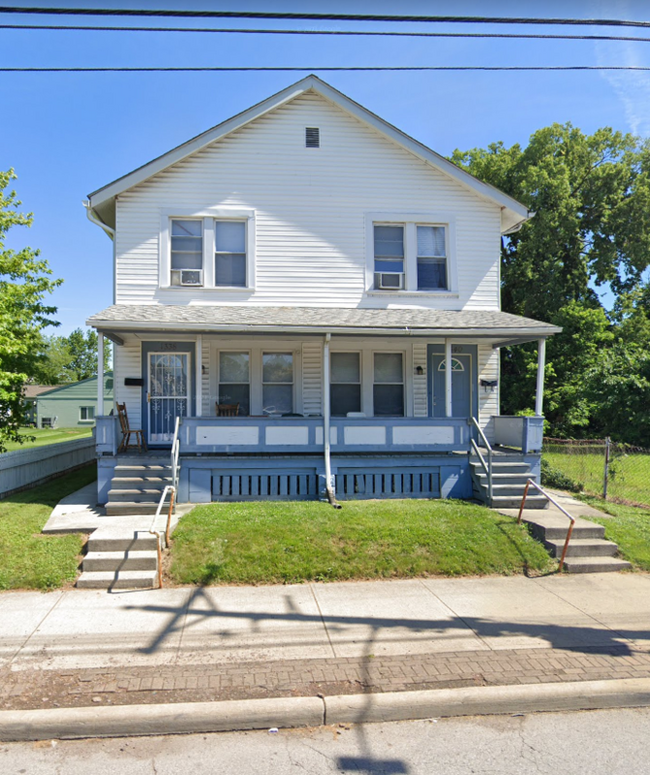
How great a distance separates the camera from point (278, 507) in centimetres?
999

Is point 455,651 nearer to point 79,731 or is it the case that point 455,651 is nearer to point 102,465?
point 79,731

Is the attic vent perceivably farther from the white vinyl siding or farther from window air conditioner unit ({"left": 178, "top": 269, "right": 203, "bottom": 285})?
window air conditioner unit ({"left": 178, "top": 269, "right": 203, "bottom": 285})

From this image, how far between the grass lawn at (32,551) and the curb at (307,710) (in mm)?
3205

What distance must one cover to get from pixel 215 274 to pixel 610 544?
9498mm

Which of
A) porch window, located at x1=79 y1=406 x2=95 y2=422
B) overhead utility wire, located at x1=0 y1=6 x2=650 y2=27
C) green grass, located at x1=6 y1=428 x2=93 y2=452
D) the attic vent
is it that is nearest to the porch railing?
green grass, located at x1=6 y1=428 x2=93 y2=452

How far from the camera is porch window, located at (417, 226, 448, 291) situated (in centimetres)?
1384

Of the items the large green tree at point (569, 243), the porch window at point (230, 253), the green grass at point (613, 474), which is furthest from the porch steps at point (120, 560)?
the large green tree at point (569, 243)

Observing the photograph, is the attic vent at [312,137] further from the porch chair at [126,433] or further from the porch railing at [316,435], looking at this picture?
the porch chair at [126,433]

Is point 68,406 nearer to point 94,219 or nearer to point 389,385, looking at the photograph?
point 94,219

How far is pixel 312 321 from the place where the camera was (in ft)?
38.6

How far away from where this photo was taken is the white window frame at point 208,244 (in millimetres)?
12984

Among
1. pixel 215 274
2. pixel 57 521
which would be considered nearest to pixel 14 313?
pixel 215 274

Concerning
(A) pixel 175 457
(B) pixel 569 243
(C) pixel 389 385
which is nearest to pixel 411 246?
(C) pixel 389 385

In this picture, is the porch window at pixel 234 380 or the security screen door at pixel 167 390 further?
the porch window at pixel 234 380
